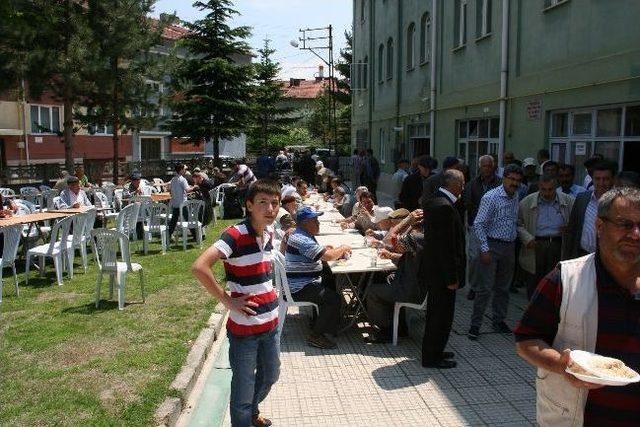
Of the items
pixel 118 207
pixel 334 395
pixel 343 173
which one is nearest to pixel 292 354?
pixel 334 395

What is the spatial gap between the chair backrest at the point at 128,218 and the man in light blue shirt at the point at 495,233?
6.55m

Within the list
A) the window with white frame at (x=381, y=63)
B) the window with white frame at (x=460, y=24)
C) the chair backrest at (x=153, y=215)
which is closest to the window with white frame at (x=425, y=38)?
the window with white frame at (x=460, y=24)

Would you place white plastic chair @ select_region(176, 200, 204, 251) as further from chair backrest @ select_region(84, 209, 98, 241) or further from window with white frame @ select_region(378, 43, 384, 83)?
window with white frame @ select_region(378, 43, 384, 83)

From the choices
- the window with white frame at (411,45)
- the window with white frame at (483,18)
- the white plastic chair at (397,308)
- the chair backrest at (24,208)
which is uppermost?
the window with white frame at (411,45)

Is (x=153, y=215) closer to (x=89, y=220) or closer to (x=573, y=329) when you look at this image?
(x=89, y=220)

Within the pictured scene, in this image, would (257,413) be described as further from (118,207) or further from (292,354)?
(118,207)

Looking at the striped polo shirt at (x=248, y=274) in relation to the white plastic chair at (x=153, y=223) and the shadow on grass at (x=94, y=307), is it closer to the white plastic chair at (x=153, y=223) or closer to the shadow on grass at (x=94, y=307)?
the shadow on grass at (x=94, y=307)

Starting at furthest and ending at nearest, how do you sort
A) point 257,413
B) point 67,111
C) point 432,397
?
1. point 67,111
2. point 432,397
3. point 257,413

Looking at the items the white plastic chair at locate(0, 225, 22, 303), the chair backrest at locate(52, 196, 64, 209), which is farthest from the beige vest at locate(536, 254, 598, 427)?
the chair backrest at locate(52, 196, 64, 209)

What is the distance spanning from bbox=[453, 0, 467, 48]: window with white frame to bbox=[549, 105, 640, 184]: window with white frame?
5.39 meters

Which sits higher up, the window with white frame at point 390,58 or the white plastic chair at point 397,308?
the window with white frame at point 390,58

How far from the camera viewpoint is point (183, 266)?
9742mm

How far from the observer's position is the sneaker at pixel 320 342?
5941 mm

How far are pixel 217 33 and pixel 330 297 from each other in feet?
86.7
